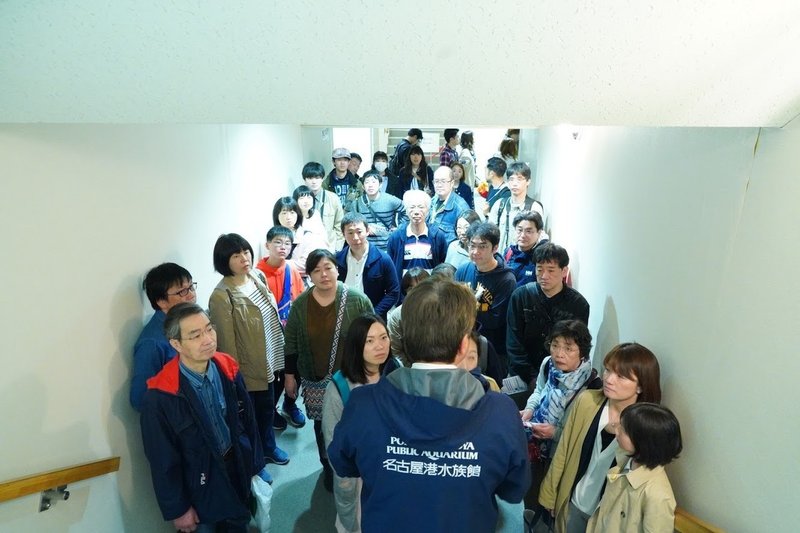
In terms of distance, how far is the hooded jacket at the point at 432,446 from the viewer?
1.33m

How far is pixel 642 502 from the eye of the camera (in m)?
1.92

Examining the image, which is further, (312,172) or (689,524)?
(312,172)

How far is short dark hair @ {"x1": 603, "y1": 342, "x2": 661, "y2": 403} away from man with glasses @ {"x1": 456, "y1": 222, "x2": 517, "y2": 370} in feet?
4.31

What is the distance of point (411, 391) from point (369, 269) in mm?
2554

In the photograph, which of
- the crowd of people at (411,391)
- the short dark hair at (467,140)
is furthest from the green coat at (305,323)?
the short dark hair at (467,140)

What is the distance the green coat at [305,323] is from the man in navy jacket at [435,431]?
1673mm

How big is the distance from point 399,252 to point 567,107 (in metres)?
3.02

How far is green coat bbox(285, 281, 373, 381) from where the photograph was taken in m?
3.08

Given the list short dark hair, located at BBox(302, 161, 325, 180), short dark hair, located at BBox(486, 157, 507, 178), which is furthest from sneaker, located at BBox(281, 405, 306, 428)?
short dark hair, located at BBox(486, 157, 507, 178)

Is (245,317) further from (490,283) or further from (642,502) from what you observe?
(642,502)

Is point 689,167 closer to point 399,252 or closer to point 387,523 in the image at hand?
point 387,523

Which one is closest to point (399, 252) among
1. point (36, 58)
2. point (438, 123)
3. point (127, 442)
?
point (127, 442)

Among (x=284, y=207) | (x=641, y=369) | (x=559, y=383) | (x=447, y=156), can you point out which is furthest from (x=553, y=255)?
(x=447, y=156)

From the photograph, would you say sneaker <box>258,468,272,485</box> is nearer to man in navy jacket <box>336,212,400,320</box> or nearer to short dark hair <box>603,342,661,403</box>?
man in navy jacket <box>336,212,400,320</box>
